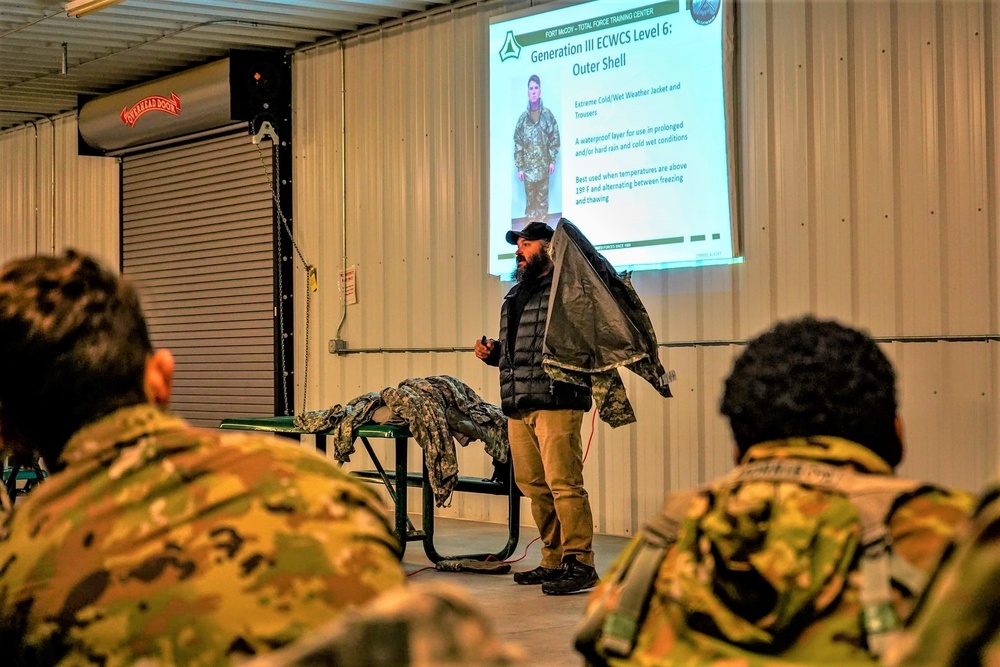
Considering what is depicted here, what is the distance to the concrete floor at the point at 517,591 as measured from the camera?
4992 mm

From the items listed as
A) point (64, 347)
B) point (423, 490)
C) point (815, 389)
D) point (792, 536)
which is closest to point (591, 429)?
point (423, 490)

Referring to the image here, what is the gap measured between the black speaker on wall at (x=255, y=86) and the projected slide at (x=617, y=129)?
2.52m

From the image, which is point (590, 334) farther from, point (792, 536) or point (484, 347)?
point (792, 536)

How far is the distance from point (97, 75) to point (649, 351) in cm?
719

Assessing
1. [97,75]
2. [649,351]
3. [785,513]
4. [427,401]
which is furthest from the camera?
[97,75]

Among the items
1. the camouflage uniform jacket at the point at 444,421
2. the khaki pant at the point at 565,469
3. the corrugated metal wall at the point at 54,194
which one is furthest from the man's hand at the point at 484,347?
the corrugated metal wall at the point at 54,194

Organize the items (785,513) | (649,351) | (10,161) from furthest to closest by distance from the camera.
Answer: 1. (10,161)
2. (649,351)
3. (785,513)

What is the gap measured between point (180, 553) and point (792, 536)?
0.72 metres

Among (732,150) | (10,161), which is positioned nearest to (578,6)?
(732,150)

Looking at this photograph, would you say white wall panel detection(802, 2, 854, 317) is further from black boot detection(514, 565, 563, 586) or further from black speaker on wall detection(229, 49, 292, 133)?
black speaker on wall detection(229, 49, 292, 133)

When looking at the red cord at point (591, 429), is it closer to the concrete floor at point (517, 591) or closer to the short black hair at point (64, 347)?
the concrete floor at point (517, 591)

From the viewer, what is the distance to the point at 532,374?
6.14 meters

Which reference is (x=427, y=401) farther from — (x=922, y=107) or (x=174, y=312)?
(x=174, y=312)

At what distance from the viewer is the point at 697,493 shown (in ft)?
5.40
